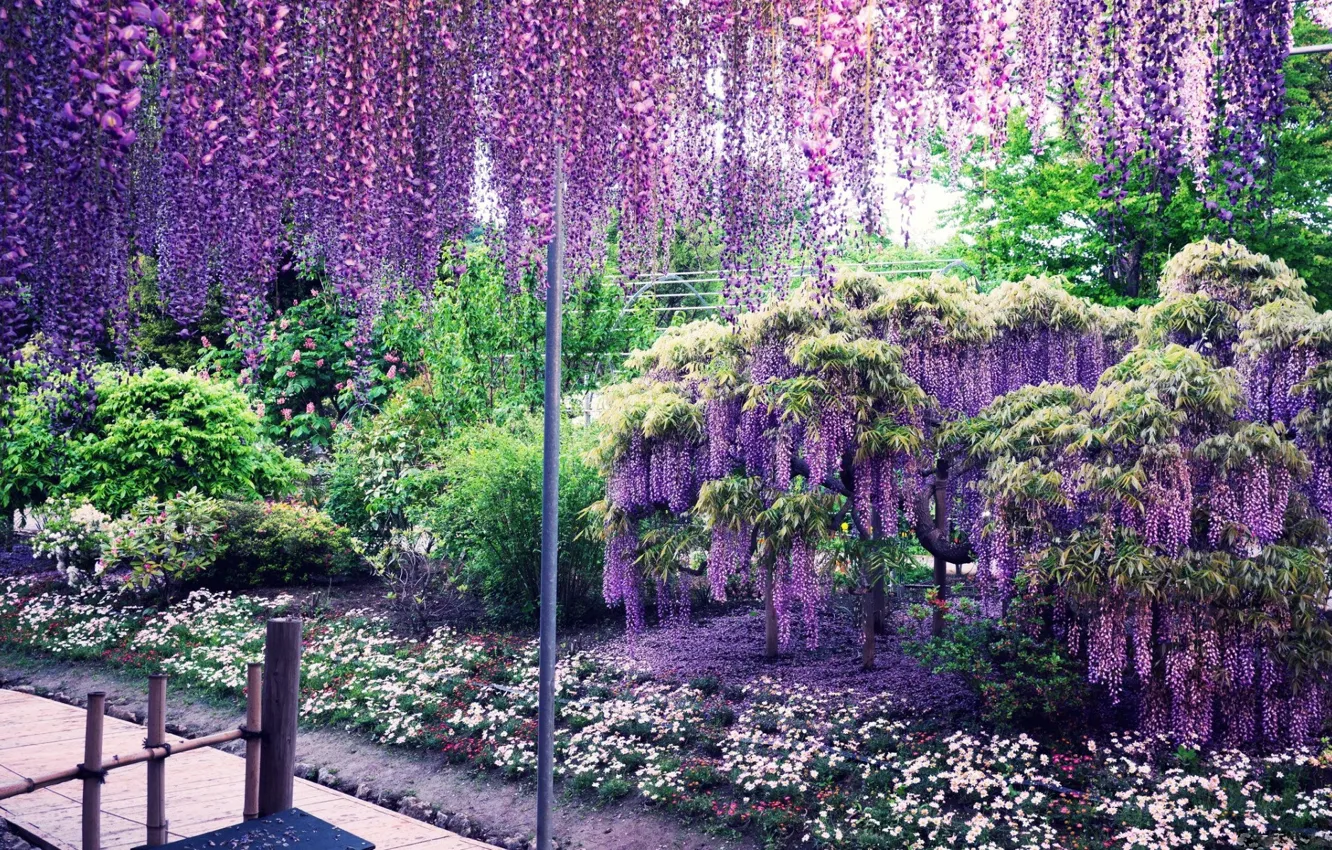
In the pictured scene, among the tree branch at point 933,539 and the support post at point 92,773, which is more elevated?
the tree branch at point 933,539

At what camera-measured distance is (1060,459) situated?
6227mm

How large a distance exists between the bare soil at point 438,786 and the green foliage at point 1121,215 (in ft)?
30.8

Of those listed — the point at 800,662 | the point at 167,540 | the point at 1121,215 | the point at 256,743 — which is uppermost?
the point at 1121,215

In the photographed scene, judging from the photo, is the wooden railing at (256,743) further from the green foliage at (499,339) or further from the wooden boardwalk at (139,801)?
the green foliage at (499,339)

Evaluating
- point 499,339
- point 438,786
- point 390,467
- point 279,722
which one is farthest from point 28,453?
point 279,722

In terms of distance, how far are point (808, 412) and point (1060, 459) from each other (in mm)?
1548

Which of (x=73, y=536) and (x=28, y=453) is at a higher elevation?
(x=28, y=453)

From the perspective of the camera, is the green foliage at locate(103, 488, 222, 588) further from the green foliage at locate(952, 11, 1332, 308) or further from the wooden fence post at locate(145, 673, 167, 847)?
the green foliage at locate(952, 11, 1332, 308)

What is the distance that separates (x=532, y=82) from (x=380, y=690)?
18.2ft

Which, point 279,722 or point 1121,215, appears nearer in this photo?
point 279,722

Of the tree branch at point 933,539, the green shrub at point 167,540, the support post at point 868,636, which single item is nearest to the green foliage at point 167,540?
the green shrub at point 167,540

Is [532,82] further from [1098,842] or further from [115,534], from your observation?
[115,534]

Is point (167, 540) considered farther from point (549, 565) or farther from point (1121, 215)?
point (1121, 215)

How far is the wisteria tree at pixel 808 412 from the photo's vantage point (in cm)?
695
